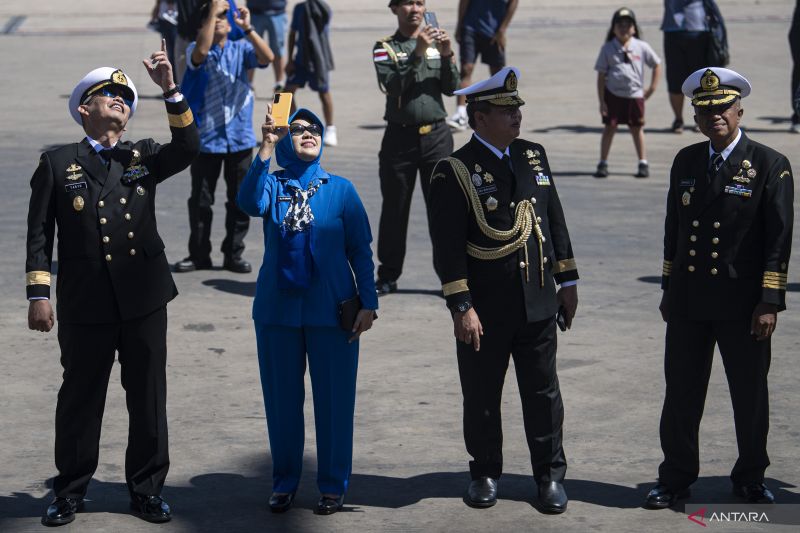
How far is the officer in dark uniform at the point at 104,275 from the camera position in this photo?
6.57 meters

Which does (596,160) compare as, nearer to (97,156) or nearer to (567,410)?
(567,410)

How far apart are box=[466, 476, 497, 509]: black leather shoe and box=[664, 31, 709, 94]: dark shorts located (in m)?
11.0

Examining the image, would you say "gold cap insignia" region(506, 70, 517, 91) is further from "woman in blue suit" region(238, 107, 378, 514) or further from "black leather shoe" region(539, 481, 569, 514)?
"black leather shoe" region(539, 481, 569, 514)

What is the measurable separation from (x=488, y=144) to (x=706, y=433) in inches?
85.5

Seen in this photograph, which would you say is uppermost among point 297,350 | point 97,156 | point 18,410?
point 97,156

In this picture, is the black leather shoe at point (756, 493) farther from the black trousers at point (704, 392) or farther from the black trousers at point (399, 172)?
the black trousers at point (399, 172)

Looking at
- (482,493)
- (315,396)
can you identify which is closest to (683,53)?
(482,493)

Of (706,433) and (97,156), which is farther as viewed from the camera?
(706,433)

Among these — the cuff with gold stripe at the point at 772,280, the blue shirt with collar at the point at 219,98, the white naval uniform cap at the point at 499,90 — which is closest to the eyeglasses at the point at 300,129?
the white naval uniform cap at the point at 499,90

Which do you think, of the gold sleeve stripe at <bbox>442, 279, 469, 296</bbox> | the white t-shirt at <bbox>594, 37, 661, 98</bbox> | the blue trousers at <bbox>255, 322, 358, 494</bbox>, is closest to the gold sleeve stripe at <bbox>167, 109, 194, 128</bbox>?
the blue trousers at <bbox>255, 322, 358, 494</bbox>

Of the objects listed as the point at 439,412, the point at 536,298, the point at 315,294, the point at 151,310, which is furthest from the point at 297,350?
the point at 439,412

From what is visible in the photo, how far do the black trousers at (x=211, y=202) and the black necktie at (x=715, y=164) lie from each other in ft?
18.0

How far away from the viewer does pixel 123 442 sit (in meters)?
7.82

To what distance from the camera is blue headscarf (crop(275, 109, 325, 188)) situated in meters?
6.82
